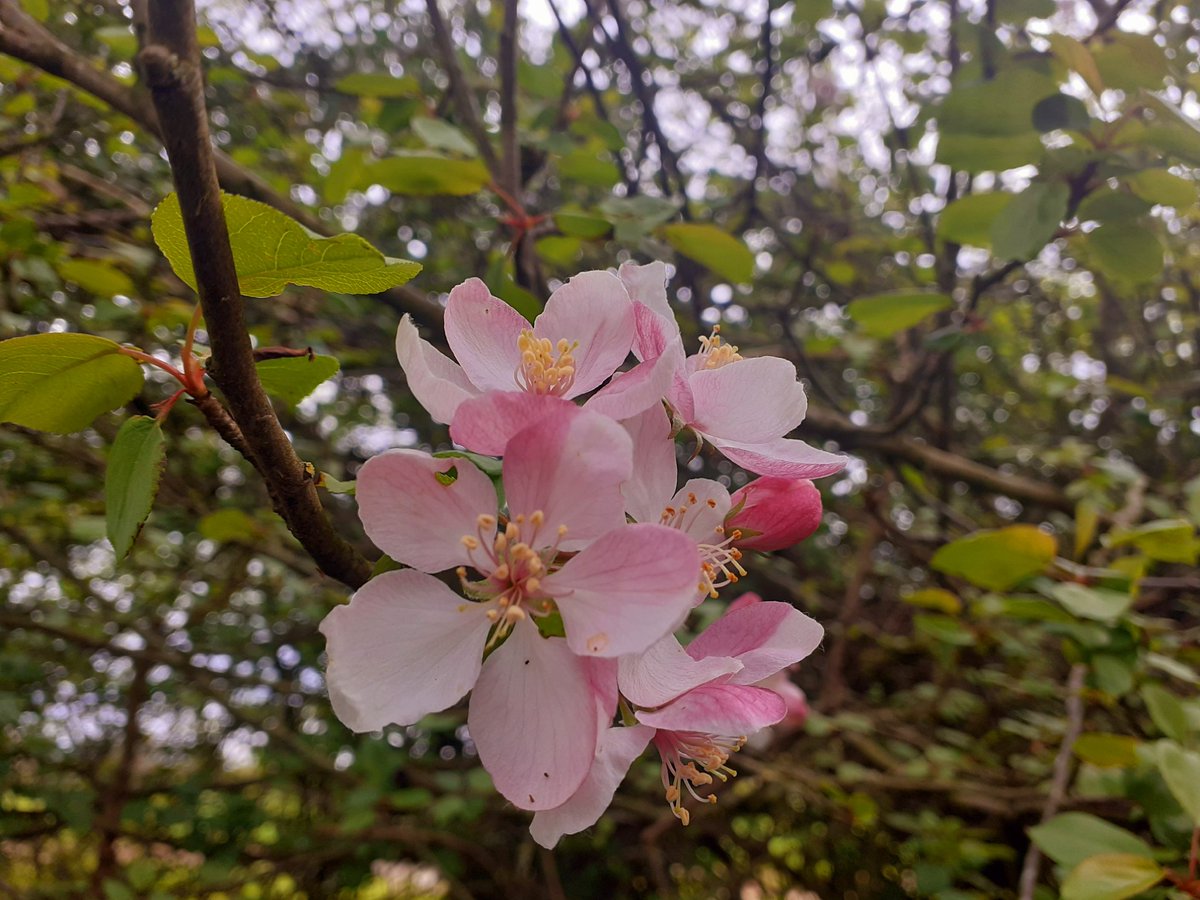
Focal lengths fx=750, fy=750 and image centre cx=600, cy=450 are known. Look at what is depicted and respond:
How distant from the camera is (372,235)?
113 inches

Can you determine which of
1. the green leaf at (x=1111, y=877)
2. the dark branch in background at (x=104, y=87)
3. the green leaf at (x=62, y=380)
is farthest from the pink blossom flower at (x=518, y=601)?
the green leaf at (x=1111, y=877)

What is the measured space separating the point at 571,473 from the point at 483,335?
217 millimetres

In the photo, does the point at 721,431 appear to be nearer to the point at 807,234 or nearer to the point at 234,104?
the point at 807,234

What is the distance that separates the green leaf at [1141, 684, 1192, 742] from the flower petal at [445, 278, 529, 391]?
1.13m

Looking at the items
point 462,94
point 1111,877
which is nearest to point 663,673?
point 1111,877

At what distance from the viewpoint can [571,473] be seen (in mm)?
557

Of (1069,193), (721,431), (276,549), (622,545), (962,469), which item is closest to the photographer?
(622,545)

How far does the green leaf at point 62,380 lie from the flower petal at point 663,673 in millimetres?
473

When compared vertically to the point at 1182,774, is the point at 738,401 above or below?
above

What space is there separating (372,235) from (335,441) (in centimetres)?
80

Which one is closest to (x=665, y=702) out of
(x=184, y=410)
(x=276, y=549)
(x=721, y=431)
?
(x=721, y=431)

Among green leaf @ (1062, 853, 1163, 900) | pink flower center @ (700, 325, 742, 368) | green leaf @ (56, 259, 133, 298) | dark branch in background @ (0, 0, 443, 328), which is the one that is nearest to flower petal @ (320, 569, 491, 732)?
pink flower center @ (700, 325, 742, 368)

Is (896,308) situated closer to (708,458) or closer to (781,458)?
(708,458)

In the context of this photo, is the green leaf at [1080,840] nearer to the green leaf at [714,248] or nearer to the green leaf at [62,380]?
the green leaf at [714,248]
